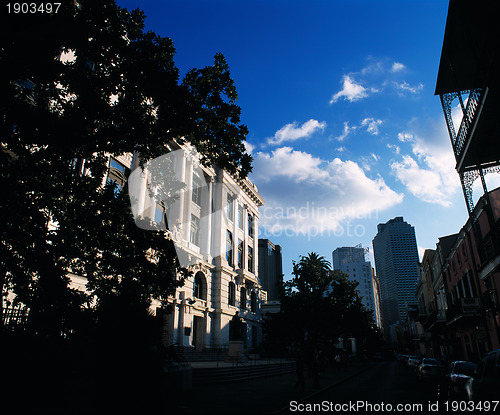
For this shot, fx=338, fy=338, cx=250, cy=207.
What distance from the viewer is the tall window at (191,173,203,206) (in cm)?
3675

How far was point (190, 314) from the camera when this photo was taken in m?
31.4

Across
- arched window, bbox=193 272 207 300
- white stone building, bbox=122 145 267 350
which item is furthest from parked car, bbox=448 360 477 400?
arched window, bbox=193 272 207 300

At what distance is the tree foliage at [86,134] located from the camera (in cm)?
902

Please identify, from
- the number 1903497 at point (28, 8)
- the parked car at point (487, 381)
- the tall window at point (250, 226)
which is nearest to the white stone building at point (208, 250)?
the tall window at point (250, 226)

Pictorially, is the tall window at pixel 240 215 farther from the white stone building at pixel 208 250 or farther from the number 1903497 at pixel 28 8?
the number 1903497 at pixel 28 8

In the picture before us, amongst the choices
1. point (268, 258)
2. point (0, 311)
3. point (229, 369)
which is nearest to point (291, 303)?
point (229, 369)

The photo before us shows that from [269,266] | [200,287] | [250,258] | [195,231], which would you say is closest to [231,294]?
[200,287]

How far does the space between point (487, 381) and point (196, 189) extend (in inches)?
1300

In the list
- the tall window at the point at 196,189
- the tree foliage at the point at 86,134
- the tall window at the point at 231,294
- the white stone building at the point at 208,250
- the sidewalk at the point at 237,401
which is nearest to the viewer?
the tree foliage at the point at 86,134

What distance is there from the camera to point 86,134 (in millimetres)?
9656

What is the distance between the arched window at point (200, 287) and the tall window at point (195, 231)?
3461 millimetres

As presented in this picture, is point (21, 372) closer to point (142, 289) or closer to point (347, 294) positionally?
point (142, 289)

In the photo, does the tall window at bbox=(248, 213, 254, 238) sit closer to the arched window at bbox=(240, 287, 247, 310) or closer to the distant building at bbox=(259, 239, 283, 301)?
the arched window at bbox=(240, 287, 247, 310)

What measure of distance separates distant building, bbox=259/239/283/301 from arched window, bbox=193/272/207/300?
4290cm
